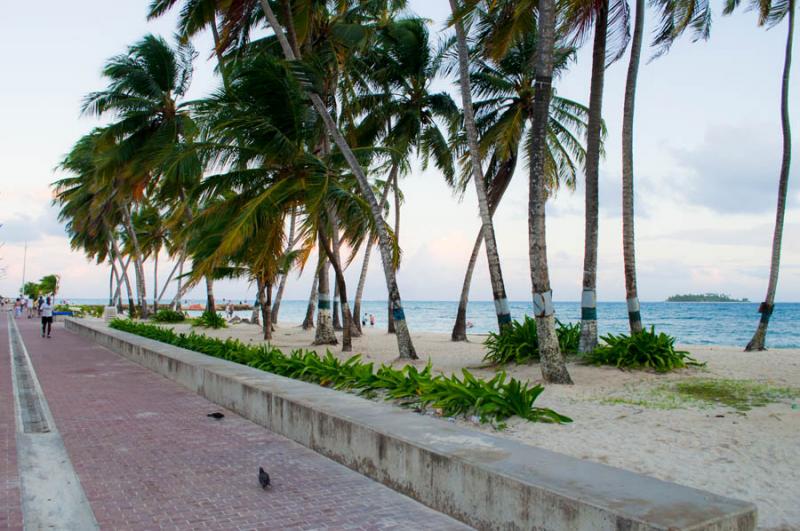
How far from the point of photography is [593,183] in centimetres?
1132

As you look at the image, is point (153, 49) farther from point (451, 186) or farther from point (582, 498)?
point (582, 498)

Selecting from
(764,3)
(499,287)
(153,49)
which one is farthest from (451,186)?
(153,49)

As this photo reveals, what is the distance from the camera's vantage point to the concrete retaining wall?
3.21 m

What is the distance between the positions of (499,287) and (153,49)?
16203 mm

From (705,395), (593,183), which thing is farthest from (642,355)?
(593,183)

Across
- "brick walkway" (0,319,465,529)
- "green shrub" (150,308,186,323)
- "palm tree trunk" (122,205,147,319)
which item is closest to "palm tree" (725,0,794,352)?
"brick walkway" (0,319,465,529)

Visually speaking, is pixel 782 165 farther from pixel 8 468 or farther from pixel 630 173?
pixel 8 468

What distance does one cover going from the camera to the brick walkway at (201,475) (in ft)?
Result: 13.9

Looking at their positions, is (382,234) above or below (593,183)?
below

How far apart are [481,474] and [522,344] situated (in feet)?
24.0

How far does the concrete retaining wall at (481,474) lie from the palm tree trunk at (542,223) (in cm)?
336

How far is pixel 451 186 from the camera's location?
806 inches

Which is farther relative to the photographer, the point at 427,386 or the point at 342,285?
the point at 342,285

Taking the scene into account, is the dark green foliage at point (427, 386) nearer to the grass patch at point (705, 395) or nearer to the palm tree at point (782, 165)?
the grass patch at point (705, 395)
